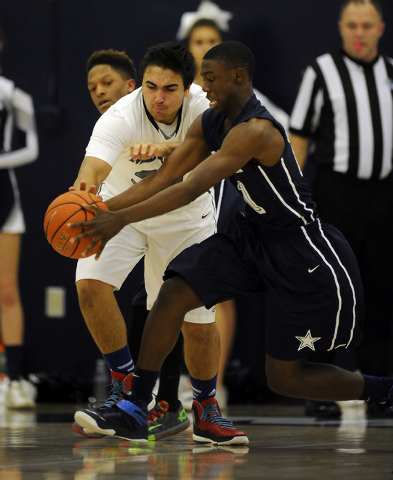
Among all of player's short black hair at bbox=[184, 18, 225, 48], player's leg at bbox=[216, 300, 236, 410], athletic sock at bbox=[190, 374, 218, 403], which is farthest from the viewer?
player's short black hair at bbox=[184, 18, 225, 48]

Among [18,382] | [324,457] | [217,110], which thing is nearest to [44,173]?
[18,382]

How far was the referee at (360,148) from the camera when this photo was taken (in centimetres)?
524

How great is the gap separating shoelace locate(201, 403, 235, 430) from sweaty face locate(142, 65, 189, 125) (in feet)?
3.97

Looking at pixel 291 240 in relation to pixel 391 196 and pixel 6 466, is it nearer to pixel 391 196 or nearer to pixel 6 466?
pixel 6 466

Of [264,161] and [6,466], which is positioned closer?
[6,466]

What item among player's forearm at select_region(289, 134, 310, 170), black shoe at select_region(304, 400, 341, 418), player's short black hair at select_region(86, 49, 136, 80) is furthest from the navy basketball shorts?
player's forearm at select_region(289, 134, 310, 170)

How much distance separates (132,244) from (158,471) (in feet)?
4.60

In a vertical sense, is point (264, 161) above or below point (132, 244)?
above

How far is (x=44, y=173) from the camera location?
6.43m

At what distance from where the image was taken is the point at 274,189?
334 centimetres

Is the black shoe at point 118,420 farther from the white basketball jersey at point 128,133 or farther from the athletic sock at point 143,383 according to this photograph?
the white basketball jersey at point 128,133

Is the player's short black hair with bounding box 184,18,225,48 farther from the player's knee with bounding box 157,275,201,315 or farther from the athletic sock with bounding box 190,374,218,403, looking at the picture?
the player's knee with bounding box 157,275,201,315

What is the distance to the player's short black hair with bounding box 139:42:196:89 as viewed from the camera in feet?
12.5

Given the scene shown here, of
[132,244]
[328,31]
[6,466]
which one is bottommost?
[6,466]
